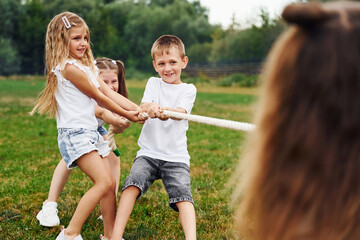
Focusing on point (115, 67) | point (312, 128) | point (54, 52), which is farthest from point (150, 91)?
point (312, 128)

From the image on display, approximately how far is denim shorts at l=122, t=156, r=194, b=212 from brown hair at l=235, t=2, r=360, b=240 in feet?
7.02

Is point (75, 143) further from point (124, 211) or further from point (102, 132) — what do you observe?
point (102, 132)

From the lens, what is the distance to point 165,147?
3.65m

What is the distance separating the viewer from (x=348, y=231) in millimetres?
1301

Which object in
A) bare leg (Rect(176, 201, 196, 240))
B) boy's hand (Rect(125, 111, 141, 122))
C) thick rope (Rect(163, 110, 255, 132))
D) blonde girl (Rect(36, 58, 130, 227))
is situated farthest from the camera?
blonde girl (Rect(36, 58, 130, 227))

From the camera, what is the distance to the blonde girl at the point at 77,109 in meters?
3.41

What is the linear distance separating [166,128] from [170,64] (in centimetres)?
57

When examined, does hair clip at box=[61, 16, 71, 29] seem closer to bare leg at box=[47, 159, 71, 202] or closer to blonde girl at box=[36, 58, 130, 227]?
blonde girl at box=[36, 58, 130, 227]

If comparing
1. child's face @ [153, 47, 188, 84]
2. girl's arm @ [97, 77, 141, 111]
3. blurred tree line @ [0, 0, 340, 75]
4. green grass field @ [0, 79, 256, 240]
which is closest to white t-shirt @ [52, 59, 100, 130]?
girl's arm @ [97, 77, 141, 111]

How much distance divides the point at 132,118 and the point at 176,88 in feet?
1.66

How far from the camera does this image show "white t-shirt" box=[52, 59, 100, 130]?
3459 millimetres

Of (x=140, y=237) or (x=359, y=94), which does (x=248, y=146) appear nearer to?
(x=359, y=94)

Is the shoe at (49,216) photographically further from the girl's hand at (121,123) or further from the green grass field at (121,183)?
the girl's hand at (121,123)

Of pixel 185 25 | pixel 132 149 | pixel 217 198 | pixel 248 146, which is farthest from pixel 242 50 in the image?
pixel 248 146
